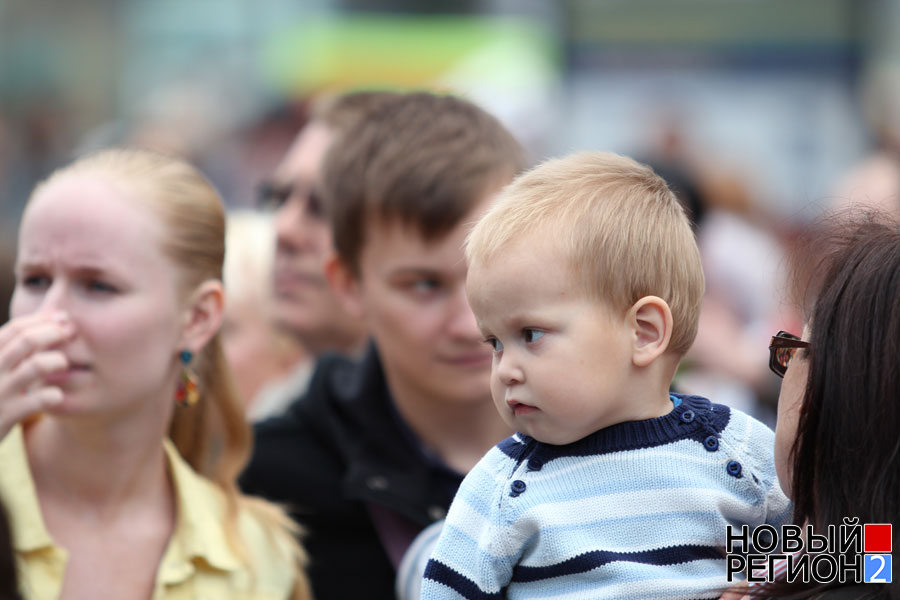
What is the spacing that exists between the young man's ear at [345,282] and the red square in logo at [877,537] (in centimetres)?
172

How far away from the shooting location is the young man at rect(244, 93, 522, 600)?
296cm

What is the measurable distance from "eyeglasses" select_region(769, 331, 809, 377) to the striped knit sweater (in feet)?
0.50

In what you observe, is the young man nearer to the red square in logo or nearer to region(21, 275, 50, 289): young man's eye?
region(21, 275, 50, 289): young man's eye

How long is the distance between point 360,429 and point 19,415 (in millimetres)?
1117

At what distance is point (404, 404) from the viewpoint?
3.16 m

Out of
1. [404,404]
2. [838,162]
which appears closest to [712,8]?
[838,162]

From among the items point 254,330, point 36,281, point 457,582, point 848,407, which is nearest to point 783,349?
point 848,407

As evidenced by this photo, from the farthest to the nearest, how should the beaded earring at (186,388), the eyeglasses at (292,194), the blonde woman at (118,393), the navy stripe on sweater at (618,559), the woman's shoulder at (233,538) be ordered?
the eyeglasses at (292,194), the beaded earring at (186,388), the woman's shoulder at (233,538), the blonde woman at (118,393), the navy stripe on sweater at (618,559)

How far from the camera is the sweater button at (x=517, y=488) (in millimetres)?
1952

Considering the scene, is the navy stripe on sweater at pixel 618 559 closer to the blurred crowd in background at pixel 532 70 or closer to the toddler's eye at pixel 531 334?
the toddler's eye at pixel 531 334

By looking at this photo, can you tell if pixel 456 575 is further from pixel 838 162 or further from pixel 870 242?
pixel 838 162

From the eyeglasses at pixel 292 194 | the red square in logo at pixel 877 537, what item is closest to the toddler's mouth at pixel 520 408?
the red square in logo at pixel 877 537

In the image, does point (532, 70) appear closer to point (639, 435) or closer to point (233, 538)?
point (233, 538)

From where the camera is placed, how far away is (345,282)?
10.9ft
